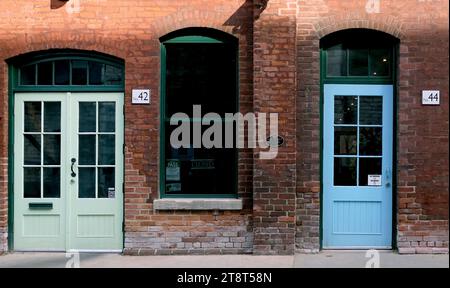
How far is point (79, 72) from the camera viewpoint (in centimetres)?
873

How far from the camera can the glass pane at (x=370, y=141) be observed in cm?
866

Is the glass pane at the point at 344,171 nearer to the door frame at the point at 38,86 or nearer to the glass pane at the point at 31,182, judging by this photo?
the door frame at the point at 38,86

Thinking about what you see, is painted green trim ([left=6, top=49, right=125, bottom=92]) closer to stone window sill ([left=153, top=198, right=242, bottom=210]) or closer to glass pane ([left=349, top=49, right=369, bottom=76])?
stone window sill ([left=153, top=198, right=242, bottom=210])

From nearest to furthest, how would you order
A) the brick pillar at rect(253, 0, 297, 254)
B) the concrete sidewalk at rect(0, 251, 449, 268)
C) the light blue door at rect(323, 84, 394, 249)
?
the concrete sidewalk at rect(0, 251, 449, 268)
the brick pillar at rect(253, 0, 297, 254)
the light blue door at rect(323, 84, 394, 249)

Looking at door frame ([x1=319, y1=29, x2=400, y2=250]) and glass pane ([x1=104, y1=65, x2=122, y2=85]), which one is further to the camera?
glass pane ([x1=104, y1=65, x2=122, y2=85])

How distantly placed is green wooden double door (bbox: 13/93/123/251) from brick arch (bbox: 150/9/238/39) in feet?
3.79

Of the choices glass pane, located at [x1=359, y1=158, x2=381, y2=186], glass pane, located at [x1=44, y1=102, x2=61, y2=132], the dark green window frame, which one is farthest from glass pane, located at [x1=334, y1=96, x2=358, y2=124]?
glass pane, located at [x1=44, y1=102, x2=61, y2=132]

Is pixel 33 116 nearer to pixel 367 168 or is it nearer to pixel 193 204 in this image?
pixel 193 204

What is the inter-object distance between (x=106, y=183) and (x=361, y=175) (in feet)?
12.4

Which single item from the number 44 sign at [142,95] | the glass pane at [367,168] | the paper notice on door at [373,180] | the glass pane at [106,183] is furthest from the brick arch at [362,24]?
the glass pane at [106,183]

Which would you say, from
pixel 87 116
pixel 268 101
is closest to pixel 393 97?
pixel 268 101

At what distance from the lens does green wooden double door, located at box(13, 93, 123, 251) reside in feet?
28.4

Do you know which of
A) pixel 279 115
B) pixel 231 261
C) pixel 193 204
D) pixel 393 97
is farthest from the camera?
pixel 393 97
